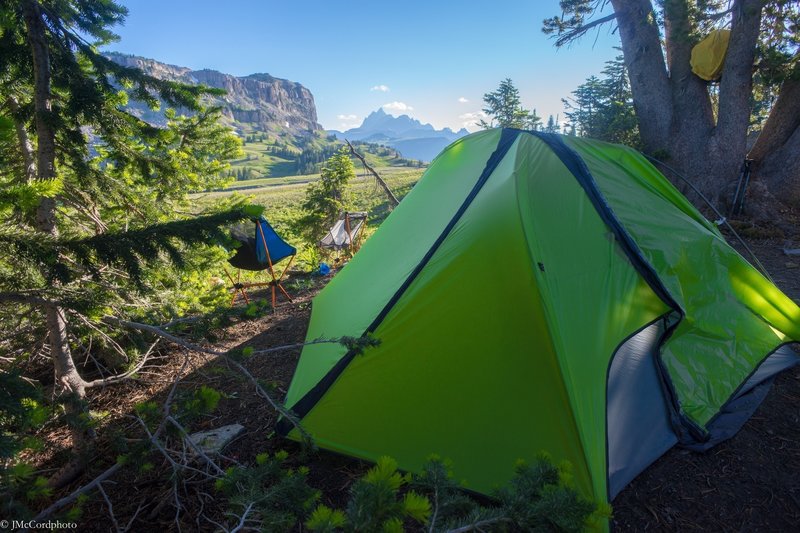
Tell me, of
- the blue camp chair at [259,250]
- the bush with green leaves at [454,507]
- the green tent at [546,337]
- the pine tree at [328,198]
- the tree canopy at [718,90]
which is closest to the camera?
the bush with green leaves at [454,507]

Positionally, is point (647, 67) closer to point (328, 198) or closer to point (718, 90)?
point (718, 90)

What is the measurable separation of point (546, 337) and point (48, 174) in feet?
11.6

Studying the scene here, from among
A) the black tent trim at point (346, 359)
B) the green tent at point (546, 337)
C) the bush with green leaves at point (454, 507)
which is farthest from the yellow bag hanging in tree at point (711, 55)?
the bush with green leaves at point (454, 507)

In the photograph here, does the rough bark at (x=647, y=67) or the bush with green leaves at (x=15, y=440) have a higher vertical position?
the rough bark at (x=647, y=67)

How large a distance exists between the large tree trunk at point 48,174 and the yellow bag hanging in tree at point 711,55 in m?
10.6

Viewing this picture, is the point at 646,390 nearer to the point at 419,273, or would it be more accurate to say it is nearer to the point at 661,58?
the point at 419,273

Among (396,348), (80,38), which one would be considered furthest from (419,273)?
(80,38)

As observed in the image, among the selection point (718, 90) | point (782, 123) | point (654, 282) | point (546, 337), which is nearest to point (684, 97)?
point (718, 90)

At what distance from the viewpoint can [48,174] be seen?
2.51 metres

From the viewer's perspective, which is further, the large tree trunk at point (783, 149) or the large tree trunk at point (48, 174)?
the large tree trunk at point (783, 149)

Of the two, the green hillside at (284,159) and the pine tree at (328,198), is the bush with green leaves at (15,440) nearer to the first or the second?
the pine tree at (328,198)

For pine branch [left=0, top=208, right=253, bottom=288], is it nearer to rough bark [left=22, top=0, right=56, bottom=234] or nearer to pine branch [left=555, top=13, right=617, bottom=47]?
rough bark [left=22, top=0, right=56, bottom=234]

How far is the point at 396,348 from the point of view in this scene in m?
2.66

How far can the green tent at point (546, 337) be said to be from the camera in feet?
7.66
